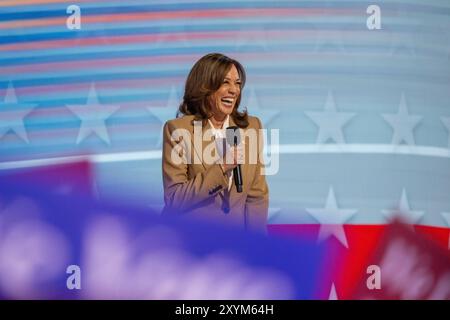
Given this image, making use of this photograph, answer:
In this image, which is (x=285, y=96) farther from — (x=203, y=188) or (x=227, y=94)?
(x=203, y=188)

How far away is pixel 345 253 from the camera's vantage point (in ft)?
22.1

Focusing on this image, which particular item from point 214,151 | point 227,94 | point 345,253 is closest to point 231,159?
point 214,151

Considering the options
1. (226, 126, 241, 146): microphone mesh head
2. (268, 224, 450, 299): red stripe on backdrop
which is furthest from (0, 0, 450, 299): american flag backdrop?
(226, 126, 241, 146): microphone mesh head

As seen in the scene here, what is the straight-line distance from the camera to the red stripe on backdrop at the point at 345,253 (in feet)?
22.1

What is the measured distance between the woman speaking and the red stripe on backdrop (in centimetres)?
15

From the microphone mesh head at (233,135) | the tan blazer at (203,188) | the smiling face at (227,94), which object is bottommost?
the tan blazer at (203,188)

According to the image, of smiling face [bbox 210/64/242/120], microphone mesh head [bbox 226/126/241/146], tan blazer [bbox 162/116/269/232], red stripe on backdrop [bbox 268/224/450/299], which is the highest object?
smiling face [bbox 210/64/242/120]

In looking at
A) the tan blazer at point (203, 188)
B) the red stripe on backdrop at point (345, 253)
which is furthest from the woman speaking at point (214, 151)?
the red stripe on backdrop at point (345, 253)

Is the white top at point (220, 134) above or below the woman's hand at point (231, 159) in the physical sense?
above

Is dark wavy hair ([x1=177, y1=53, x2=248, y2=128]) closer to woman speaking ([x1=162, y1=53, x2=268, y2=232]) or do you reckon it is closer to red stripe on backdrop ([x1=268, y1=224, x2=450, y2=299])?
woman speaking ([x1=162, y1=53, x2=268, y2=232])

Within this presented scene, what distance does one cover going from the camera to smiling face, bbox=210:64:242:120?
6.73 meters

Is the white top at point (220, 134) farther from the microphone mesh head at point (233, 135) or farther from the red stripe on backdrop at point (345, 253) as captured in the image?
the red stripe on backdrop at point (345, 253)

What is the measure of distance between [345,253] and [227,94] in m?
0.78
